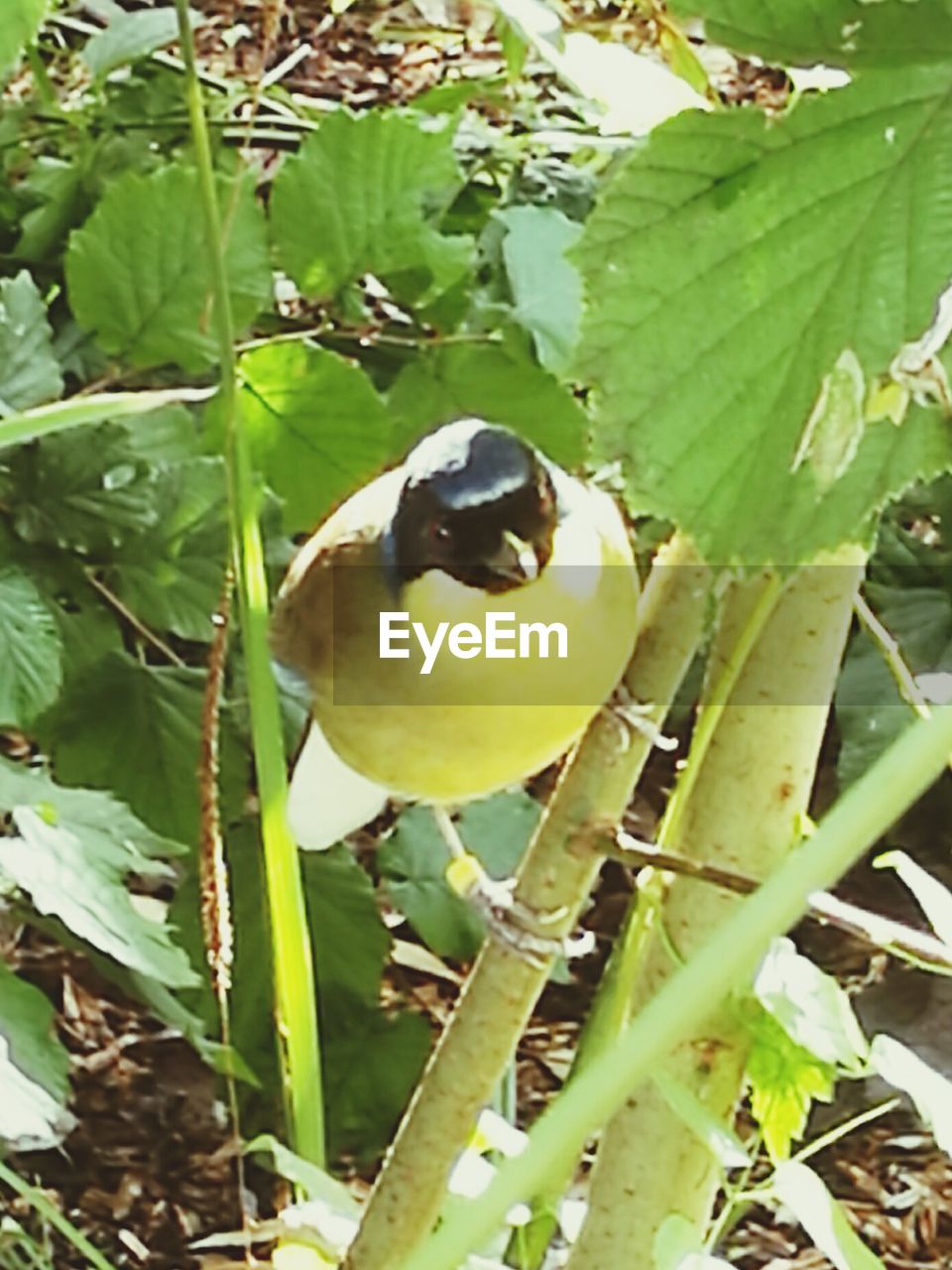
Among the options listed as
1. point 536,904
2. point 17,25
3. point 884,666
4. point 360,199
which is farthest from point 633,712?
point 884,666

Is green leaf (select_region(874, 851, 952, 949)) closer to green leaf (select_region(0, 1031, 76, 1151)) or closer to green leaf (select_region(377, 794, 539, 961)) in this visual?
green leaf (select_region(0, 1031, 76, 1151))

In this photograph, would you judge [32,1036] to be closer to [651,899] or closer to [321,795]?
[321,795]

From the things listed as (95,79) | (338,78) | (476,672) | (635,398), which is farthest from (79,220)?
(338,78)

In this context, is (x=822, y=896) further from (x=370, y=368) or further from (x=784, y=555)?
(x=370, y=368)

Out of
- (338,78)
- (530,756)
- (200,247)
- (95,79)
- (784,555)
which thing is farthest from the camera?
(338,78)

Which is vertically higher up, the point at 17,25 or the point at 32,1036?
the point at 17,25

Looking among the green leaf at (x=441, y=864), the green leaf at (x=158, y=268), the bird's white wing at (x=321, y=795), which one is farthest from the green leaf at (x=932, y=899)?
the green leaf at (x=441, y=864)

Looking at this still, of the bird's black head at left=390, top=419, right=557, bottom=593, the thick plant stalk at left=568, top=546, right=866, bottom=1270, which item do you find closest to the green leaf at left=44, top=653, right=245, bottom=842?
the bird's black head at left=390, top=419, right=557, bottom=593
